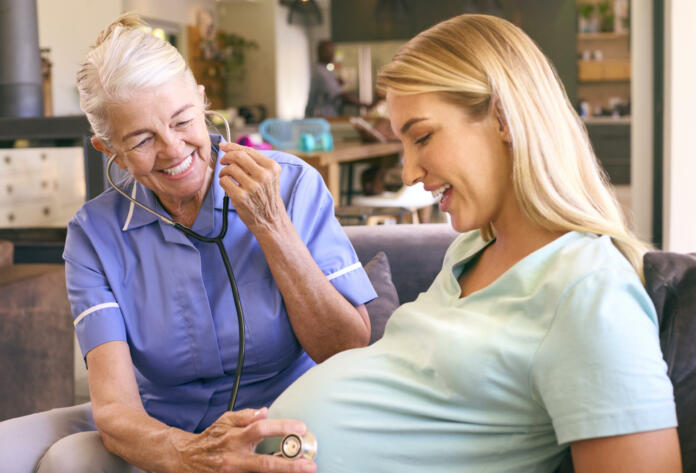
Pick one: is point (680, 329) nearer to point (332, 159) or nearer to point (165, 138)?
point (165, 138)

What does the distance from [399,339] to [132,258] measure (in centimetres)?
57

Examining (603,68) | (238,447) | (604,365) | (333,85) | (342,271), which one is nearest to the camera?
(604,365)

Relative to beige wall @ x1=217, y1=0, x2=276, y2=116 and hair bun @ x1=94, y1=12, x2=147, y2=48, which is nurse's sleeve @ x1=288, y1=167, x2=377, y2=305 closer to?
hair bun @ x1=94, y1=12, x2=147, y2=48

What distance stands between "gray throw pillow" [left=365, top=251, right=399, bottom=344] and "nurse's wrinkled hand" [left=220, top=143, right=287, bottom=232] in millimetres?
359

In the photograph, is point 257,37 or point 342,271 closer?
point 342,271

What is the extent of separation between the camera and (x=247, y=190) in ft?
4.26

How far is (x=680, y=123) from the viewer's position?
3518 millimetres

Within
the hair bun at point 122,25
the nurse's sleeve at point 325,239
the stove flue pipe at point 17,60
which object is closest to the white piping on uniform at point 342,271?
the nurse's sleeve at point 325,239

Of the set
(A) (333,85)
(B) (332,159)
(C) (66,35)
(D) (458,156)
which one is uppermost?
(C) (66,35)

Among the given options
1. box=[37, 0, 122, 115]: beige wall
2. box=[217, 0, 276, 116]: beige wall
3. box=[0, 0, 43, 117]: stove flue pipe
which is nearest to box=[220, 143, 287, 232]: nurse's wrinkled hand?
box=[0, 0, 43, 117]: stove flue pipe

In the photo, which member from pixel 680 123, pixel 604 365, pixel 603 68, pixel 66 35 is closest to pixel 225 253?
pixel 604 365

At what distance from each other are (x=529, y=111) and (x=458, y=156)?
0.10 m

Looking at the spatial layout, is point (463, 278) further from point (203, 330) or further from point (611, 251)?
point (203, 330)

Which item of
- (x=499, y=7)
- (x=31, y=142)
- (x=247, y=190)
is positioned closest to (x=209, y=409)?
(x=247, y=190)
